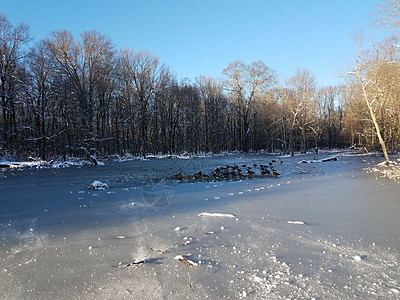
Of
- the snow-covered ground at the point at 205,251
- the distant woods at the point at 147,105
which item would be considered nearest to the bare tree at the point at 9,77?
the distant woods at the point at 147,105

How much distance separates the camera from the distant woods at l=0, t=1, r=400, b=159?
72.4 feet

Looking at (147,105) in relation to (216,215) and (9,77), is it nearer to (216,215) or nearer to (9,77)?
(9,77)

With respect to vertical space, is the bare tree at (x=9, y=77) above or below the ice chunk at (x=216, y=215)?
above

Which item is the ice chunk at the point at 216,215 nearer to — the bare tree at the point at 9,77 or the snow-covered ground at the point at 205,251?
the snow-covered ground at the point at 205,251

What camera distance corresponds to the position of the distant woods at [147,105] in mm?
22062

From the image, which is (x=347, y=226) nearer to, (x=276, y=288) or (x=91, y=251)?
(x=276, y=288)

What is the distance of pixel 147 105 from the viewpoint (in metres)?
36.3

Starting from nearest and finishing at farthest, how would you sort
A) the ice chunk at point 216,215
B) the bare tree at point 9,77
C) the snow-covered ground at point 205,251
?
the snow-covered ground at point 205,251
the ice chunk at point 216,215
the bare tree at point 9,77

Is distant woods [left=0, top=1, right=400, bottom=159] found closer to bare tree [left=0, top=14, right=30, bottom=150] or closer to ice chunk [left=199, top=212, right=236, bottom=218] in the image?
bare tree [left=0, top=14, right=30, bottom=150]

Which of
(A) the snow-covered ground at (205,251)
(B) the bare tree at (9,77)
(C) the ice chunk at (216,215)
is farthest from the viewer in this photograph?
(B) the bare tree at (9,77)

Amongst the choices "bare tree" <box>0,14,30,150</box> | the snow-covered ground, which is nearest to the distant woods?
"bare tree" <box>0,14,30,150</box>

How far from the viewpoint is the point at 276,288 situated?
193 centimetres

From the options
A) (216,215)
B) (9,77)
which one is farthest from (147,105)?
(216,215)

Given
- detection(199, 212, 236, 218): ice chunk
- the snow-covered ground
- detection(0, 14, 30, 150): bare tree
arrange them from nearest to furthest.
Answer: the snow-covered ground → detection(199, 212, 236, 218): ice chunk → detection(0, 14, 30, 150): bare tree
